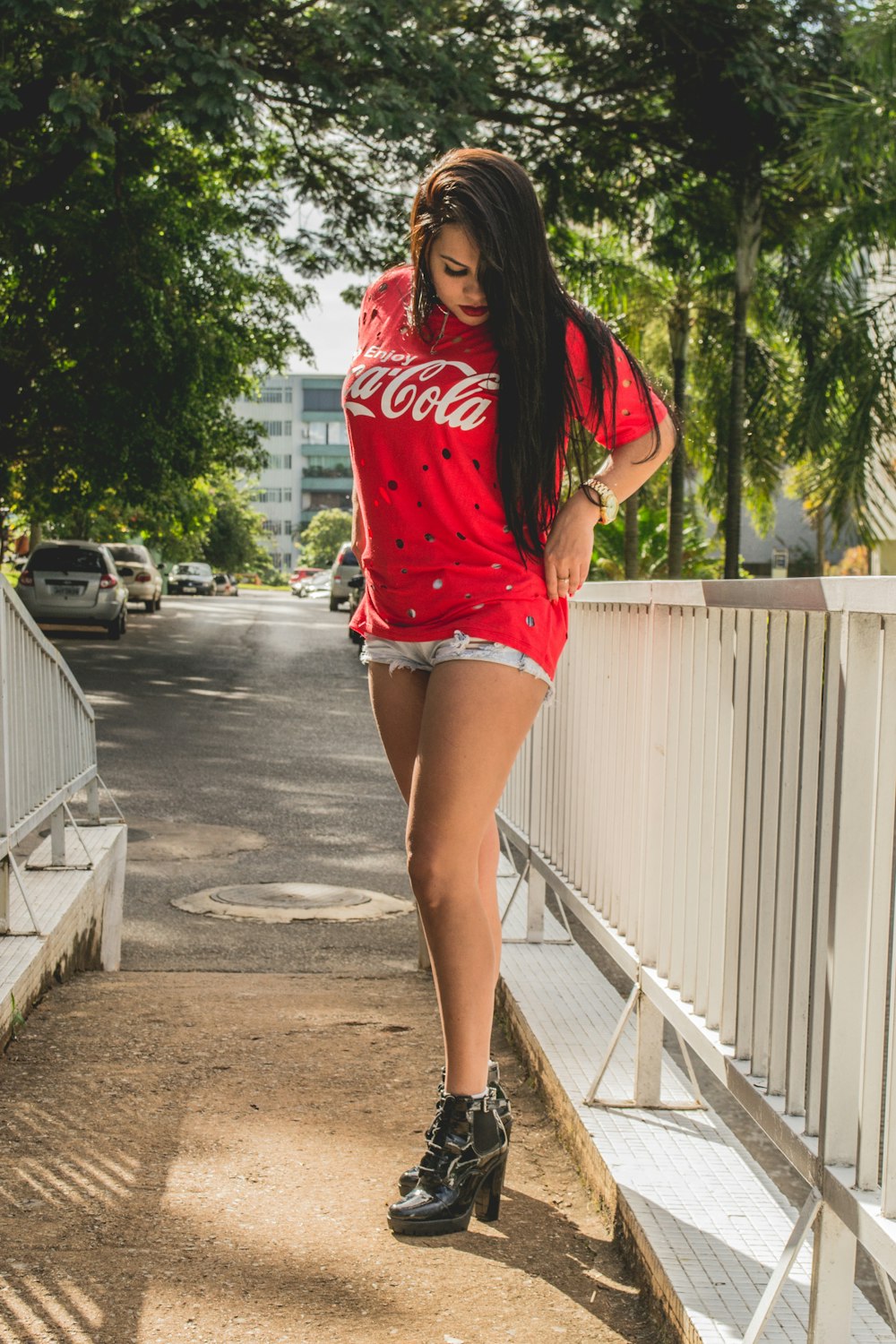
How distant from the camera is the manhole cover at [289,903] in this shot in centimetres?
682

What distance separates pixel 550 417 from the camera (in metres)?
2.66

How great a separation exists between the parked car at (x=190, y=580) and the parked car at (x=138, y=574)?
30843 mm

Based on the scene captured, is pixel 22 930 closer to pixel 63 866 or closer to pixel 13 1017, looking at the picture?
pixel 13 1017

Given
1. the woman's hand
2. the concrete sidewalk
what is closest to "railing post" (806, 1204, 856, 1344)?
the concrete sidewalk

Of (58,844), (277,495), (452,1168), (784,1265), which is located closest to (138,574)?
(58,844)

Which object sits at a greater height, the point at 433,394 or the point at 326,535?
the point at 433,394

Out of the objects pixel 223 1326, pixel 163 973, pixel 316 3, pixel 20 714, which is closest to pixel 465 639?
pixel 223 1326

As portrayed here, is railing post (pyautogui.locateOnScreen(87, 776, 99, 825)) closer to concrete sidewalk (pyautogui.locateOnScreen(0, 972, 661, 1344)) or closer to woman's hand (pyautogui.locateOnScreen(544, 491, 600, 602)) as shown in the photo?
concrete sidewalk (pyautogui.locateOnScreen(0, 972, 661, 1344))

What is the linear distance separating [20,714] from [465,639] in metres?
2.44

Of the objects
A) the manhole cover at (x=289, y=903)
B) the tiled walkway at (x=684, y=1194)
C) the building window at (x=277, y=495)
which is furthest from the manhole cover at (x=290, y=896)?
the building window at (x=277, y=495)

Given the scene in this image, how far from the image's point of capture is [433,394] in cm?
263

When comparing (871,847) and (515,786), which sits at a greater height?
(871,847)

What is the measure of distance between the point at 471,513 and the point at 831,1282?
135 cm

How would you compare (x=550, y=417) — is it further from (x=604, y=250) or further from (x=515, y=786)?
(x=604, y=250)
